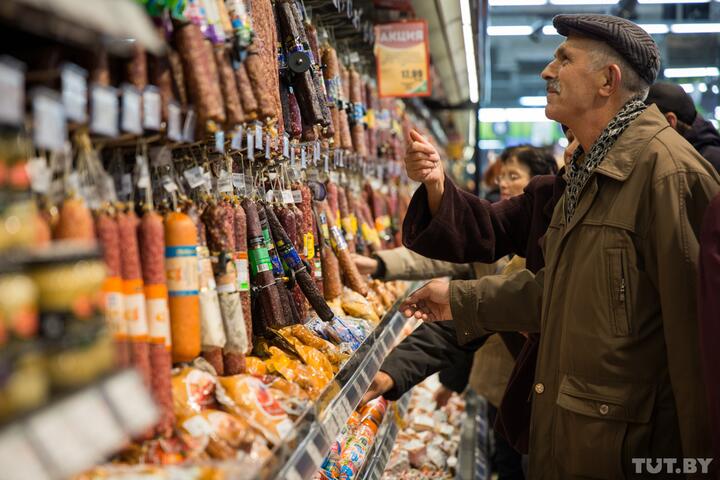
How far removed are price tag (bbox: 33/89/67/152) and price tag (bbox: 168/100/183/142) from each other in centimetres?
39

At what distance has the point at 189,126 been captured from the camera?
1.61 metres

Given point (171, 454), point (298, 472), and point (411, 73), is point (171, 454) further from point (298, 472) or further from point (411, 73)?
point (411, 73)

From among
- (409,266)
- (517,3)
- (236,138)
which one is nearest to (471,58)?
(409,266)

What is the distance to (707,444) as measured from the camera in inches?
80.8

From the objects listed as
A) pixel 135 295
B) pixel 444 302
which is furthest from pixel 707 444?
pixel 135 295

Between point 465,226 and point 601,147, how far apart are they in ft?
2.46

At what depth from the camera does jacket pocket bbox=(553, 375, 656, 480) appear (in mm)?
2170

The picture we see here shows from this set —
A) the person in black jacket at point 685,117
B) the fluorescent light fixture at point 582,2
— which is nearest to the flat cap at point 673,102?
the person in black jacket at point 685,117

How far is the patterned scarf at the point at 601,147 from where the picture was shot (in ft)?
7.73

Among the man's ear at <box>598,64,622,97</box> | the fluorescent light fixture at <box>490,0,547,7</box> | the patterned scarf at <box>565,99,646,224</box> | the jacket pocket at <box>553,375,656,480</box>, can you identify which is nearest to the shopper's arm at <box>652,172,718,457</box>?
the jacket pocket at <box>553,375,656,480</box>

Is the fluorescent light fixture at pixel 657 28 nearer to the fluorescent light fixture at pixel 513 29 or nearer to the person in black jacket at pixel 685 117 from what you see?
the fluorescent light fixture at pixel 513 29

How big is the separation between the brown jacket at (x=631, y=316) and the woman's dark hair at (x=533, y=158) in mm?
2073

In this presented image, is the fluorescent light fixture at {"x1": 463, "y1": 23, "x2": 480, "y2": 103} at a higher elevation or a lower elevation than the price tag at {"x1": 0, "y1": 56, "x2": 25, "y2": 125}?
higher

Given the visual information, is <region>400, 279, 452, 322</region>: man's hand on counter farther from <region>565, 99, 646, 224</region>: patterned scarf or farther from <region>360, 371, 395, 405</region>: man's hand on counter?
<region>565, 99, 646, 224</region>: patterned scarf
